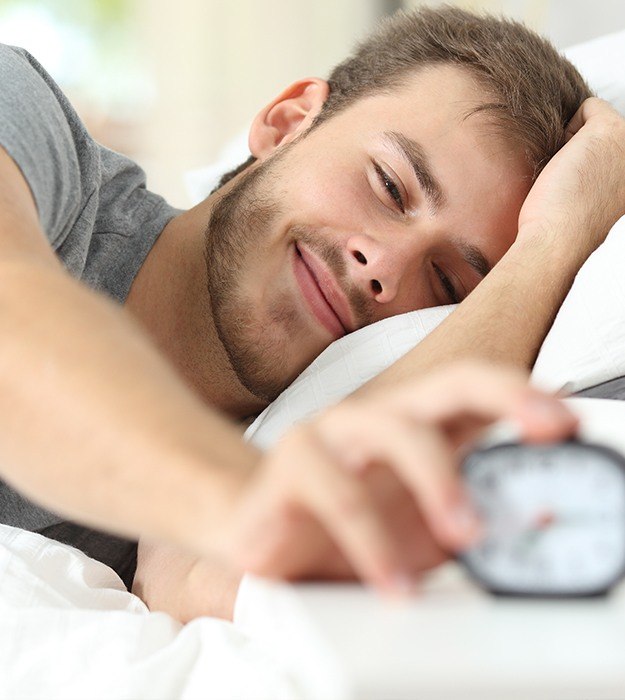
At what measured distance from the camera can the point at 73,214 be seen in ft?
3.81

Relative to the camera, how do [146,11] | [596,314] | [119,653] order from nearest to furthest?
[119,653]
[596,314]
[146,11]

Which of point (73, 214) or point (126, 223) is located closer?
point (73, 214)

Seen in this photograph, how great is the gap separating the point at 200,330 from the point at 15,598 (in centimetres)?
63

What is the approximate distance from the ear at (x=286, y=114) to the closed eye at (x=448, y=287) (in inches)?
14.6

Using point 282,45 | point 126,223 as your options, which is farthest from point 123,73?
point 126,223

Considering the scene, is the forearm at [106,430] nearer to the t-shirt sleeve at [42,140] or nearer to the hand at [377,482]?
the hand at [377,482]

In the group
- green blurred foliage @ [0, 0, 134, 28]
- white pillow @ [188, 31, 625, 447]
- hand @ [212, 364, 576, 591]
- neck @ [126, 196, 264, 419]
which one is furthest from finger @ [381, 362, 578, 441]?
green blurred foliage @ [0, 0, 134, 28]

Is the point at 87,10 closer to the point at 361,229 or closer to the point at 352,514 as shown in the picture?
the point at 361,229

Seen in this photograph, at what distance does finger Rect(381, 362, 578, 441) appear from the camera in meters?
0.46

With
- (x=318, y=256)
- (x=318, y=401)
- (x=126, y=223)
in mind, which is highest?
(x=126, y=223)

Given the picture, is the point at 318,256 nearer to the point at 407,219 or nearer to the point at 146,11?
the point at 407,219

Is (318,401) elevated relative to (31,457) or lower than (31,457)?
lower

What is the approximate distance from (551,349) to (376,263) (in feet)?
0.97

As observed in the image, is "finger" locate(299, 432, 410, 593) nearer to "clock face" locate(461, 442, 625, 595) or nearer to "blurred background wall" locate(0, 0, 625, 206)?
"clock face" locate(461, 442, 625, 595)
